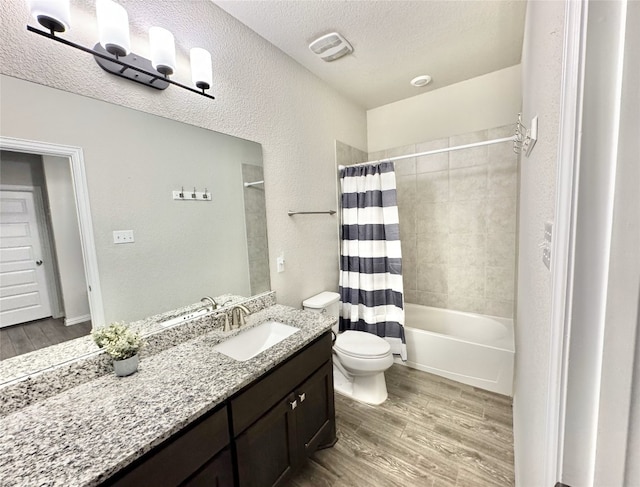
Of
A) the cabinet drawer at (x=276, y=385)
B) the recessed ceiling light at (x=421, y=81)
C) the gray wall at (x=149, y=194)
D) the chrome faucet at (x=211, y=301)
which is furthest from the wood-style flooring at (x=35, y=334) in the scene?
the recessed ceiling light at (x=421, y=81)

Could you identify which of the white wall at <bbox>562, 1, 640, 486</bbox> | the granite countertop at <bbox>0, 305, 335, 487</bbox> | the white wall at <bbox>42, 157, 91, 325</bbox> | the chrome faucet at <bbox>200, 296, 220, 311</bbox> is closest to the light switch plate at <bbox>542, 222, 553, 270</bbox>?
the white wall at <bbox>562, 1, 640, 486</bbox>

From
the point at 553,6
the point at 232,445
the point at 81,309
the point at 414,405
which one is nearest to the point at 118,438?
the point at 232,445

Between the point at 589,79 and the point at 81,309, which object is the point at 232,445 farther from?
the point at 589,79

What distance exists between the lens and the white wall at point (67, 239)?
3.40 ft

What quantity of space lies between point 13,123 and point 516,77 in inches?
128

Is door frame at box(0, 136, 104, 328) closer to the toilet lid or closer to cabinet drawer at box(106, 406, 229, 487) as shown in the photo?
cabinet drawer at box(106, 406, 229, 487)

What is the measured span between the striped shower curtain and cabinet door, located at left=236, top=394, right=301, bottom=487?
1302mm

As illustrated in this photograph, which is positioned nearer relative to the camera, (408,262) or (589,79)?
(589,79)

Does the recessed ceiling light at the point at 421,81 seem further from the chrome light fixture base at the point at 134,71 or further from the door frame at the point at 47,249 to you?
the door frame at the point at 47,249

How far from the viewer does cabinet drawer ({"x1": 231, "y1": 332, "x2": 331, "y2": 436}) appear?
104 cm

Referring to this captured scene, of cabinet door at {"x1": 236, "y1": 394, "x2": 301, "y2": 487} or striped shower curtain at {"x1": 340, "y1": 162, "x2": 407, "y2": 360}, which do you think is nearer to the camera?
cabinet door at {"x1": 236, "y1": 394, "x2": 301, "y2": 487}

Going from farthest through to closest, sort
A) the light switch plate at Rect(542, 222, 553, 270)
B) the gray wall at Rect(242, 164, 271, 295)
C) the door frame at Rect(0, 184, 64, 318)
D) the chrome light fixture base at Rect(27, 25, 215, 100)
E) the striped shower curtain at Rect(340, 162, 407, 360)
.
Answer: the striped shower curtain at Rect(340, 162, 407, 360)
the gray wall at Rect(242, 164, 271, 295)
the chrome light fixture base at Rect(27, 25, 215, 100)
the door frame at Rect(0, 184, 64, 318)
the light switch plate at Rect(542, 222, 553, 270)

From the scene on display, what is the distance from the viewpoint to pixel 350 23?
5.60ft

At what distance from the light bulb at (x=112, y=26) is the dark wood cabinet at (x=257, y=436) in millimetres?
1456
